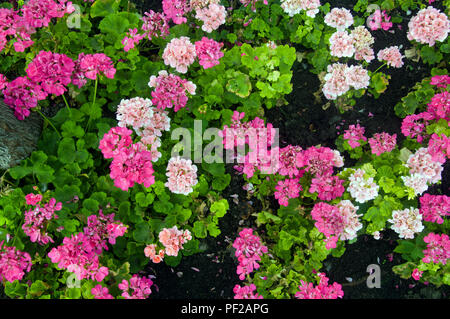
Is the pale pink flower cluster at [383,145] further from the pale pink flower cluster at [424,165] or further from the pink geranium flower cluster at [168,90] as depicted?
the pink geranium flower cluster at [168,90]

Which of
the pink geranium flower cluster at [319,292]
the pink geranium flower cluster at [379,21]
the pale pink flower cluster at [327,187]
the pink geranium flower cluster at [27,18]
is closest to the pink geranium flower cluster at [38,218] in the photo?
the pink geranium flower cluster at [27,18]

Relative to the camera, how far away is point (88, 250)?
2.60 m

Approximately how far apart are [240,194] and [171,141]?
0.80m

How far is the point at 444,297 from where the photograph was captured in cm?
345

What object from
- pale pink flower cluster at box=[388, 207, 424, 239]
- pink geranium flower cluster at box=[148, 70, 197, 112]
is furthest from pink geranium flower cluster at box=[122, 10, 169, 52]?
pale pink flower cluster at box=[388, 207, 424, 239]

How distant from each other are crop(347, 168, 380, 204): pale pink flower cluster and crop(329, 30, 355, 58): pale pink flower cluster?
1.02 meters

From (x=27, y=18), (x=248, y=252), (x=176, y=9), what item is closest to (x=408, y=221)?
(x=248, y=252)

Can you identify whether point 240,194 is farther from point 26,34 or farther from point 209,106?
point 26,34

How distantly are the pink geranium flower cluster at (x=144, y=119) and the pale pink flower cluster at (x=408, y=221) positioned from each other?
1.86 metres

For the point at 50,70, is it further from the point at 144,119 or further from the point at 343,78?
the point at 343,78

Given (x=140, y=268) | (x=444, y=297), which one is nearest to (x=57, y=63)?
(x=140, y=268)

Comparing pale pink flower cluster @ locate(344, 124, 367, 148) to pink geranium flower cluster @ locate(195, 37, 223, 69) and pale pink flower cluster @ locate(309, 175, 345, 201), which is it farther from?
pink geranium flower cluster @ locate(195, 37, 223, 69)

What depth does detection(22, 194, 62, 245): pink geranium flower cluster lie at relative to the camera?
2.58 meters

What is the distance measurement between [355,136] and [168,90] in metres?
1.67
